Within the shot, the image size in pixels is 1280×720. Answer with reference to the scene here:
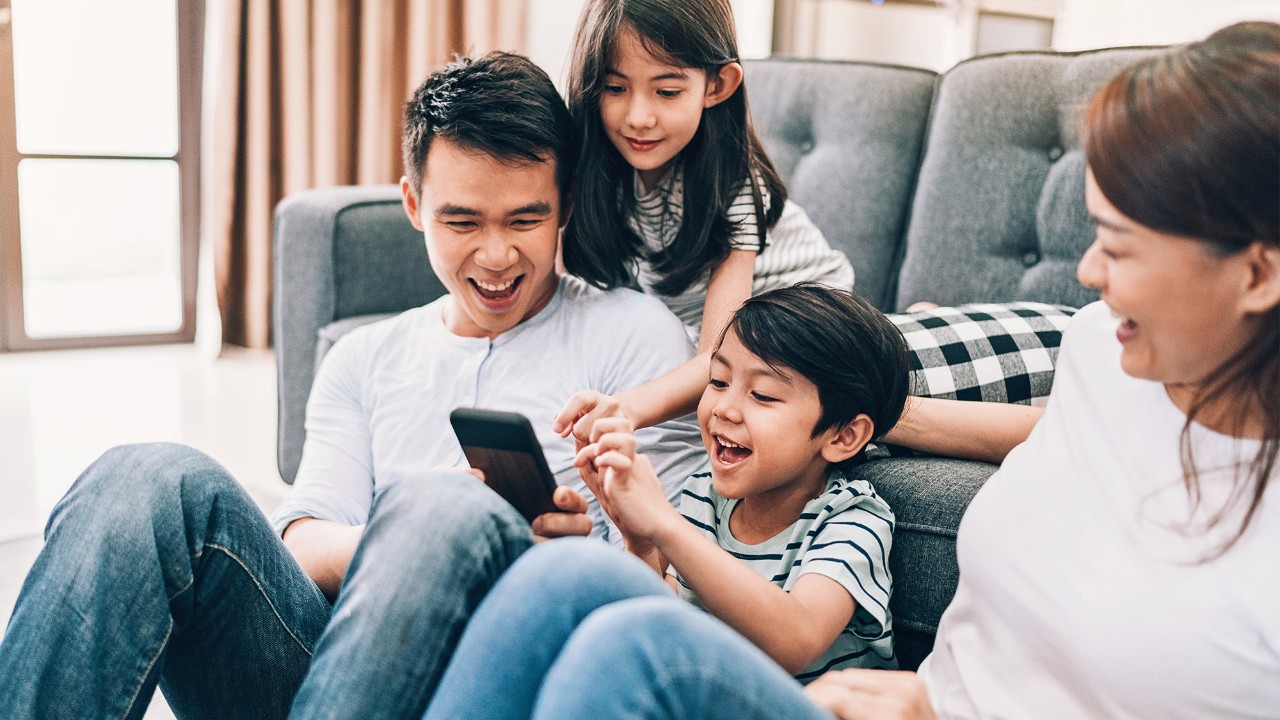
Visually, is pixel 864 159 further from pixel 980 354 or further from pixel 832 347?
pixel 832 347

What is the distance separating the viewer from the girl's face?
1.42m

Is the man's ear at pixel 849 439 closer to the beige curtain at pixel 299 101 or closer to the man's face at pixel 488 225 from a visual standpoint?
the man's face at pixel 488 225

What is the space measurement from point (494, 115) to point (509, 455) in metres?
0.44

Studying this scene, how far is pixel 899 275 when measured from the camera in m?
1.92

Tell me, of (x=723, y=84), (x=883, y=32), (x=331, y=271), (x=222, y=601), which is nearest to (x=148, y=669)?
(x=222, y=601)

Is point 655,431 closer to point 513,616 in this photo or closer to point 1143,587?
point 513,616

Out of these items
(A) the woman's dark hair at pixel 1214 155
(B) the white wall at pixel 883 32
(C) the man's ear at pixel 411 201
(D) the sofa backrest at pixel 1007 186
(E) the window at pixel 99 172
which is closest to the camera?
(A) the woman's dark hair at pixel 1214 155

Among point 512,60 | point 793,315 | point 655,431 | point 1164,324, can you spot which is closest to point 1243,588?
point 1164,324

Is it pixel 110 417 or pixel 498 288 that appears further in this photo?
pixel 110 417

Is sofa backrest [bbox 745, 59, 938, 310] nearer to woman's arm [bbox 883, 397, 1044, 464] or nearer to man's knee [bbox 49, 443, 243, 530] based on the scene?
woman's arm [bbox 883, 397, 1044, 464]

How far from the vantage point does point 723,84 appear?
1.51 meters

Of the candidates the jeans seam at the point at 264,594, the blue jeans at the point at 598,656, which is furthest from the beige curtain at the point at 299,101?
the blue jeans at the point at 598,656

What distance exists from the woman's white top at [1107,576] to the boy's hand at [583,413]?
373mm

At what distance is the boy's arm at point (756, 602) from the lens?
0.97m
